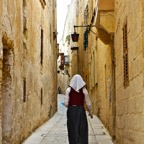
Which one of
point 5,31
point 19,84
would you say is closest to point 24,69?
point 19,84

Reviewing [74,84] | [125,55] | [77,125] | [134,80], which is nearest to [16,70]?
[74,84]

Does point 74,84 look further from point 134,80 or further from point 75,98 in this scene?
point 134,80

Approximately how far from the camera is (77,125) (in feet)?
24.6

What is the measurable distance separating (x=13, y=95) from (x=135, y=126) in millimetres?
3244

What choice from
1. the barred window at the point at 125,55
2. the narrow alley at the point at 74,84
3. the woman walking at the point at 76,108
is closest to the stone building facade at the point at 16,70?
the narrow alley at the point at 74,84

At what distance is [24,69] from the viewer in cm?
951

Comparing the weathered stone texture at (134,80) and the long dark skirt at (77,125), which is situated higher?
the weathered stone texture at (134,80)

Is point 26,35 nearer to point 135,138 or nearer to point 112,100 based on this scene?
point 112,100

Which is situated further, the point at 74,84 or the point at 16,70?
the point at 16,70

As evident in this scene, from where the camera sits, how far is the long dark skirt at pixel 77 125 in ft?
24.5

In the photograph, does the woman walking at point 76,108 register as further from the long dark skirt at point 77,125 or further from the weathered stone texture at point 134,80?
the weathered stone texture at point 134,80

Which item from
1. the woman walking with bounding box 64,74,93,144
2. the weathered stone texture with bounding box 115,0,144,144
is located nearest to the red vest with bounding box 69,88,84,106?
the woman walking with bounding box 64,74,93,144

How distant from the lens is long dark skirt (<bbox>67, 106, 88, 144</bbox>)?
24.5 feet

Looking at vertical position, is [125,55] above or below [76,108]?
above
